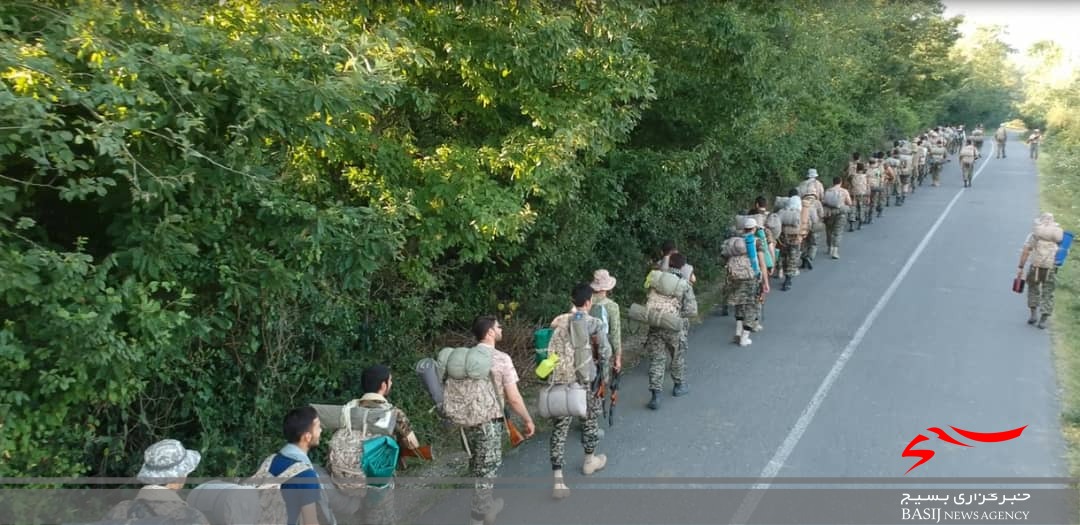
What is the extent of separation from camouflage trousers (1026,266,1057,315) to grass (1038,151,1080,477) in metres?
0.35

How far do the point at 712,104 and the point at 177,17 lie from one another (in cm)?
755

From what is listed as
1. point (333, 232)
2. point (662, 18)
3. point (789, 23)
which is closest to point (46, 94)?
point (333, 232)

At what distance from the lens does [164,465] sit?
4.04 metres

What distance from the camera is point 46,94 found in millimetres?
3932

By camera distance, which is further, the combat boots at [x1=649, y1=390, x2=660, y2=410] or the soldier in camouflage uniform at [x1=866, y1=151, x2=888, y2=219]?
the soldier in camouflage uniform at [x1=866, y1=151, x2=888, y2=219]

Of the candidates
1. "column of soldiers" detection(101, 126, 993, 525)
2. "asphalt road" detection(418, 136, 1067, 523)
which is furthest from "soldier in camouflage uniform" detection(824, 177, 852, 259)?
"column of soldiers" detection(101, 126, 993, 525)

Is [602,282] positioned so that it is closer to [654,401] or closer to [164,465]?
[654,401]

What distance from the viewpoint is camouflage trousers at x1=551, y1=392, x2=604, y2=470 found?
650 cm

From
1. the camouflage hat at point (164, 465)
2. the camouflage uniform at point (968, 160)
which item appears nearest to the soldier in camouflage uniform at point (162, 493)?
the camouflage hat at point (164, 465)

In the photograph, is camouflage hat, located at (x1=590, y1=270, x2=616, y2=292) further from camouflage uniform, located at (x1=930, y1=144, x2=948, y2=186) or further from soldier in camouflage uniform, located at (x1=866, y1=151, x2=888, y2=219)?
camouflage uniform, located at (x1=930, y1=144, x2=948, y2=186)

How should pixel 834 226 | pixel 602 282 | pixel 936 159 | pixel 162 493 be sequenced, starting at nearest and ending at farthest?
pixel 162 493
pixel 602 282
pixel 834 226
pixel 936 159

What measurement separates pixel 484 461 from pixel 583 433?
52.2 inches

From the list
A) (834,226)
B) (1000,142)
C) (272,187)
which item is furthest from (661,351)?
(1000,142)

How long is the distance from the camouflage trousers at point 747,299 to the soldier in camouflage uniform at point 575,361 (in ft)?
13.2
